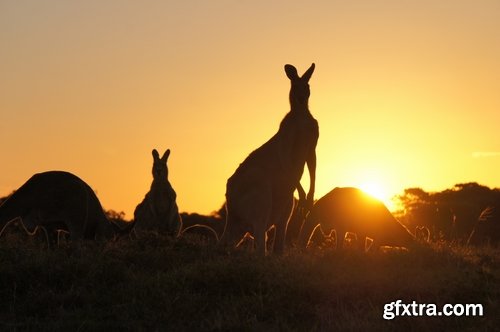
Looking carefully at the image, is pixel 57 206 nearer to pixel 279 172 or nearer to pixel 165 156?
pixel 279 172

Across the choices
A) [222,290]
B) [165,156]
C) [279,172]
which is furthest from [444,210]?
[222,290]

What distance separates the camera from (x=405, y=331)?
324 inches

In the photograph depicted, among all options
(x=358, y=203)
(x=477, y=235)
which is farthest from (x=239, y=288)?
(x=477, y=235)

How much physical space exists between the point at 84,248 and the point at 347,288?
3.55 m

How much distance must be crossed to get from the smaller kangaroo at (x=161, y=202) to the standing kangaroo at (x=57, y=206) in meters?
3.39

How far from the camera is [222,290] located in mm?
9461

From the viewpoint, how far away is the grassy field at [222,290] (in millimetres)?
8367

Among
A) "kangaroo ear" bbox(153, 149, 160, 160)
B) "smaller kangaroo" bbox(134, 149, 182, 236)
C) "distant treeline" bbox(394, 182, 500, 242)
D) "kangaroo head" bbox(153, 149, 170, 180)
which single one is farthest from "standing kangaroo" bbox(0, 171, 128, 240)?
"distant treeline" bbox(394, 182, 500, 242)

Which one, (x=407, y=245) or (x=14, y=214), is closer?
(x=14, y=214)

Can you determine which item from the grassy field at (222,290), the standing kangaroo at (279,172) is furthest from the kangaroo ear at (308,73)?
the grassy field at (222,290)

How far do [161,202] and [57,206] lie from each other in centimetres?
427

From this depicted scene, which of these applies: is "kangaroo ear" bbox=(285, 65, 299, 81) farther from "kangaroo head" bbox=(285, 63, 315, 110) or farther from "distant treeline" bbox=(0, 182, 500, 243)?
"distant treeline" bbox=(0, 182, 500, 243)

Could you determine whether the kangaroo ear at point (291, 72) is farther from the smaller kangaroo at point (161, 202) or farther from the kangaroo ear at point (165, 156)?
the kangaroo ear at point (165, 156)

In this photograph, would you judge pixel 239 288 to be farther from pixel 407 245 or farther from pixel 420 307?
pixel 407 245
